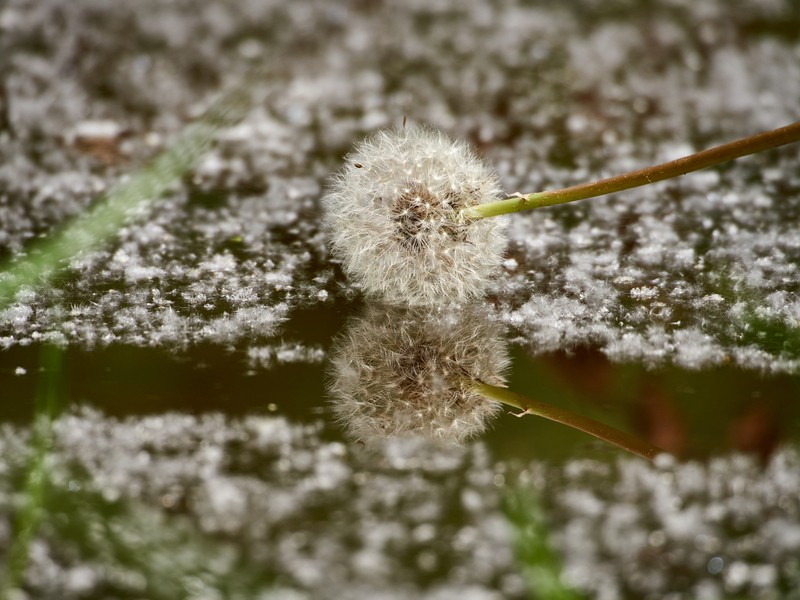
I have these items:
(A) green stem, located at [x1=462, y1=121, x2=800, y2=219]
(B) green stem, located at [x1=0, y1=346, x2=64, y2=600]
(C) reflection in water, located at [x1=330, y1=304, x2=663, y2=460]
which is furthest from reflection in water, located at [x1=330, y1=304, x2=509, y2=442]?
(B) green stem, located at [x1=0, y1=346, x2=64, y2=600]

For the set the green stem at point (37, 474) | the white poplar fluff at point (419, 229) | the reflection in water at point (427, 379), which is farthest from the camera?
the white poplar fluff at point (419, 229)

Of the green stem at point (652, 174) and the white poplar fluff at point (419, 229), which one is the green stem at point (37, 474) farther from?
the green stem at point (652, 174)

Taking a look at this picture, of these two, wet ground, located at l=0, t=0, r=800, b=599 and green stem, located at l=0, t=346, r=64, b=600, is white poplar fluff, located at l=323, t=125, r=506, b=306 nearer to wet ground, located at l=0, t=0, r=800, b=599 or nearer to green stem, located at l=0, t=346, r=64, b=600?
wet ground, located at l=0, t=0, r=800, b=599

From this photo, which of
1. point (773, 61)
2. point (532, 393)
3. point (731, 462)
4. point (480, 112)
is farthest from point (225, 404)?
point (773, 61)

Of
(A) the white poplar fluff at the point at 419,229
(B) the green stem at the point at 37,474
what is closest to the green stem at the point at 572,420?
(A) the white poplar fluff at the point at 419,229

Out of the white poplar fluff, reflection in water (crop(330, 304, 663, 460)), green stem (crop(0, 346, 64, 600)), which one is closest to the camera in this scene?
green stem (crop(0, 346, 64, 600))

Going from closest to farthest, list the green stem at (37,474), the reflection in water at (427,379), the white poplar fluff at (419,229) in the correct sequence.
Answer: the green stem at (37,474)
the reflection in water at (427,379)
the white poplar fluff at (419,229)

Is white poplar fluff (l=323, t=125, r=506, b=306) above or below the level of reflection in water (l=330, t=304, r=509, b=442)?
above
